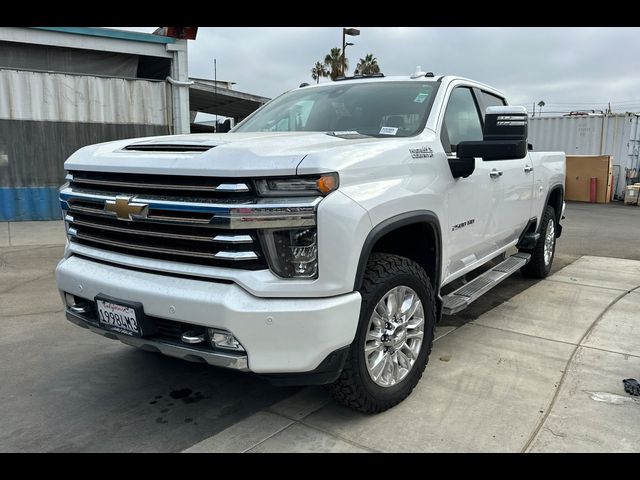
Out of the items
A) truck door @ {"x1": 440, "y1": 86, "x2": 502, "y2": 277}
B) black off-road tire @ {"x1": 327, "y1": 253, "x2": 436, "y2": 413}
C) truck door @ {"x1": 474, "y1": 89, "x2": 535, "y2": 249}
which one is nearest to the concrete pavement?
black off-road tire @ {"x1": 327, "y1": 253, "x2": 436, "y2": 413}

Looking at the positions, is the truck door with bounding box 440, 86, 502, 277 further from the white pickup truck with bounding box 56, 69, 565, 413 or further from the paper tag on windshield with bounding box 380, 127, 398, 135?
the paper tag on windshield with bounding box 380, 127, 398, 135

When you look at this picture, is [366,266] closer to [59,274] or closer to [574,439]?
[574,439]

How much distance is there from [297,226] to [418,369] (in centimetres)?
137

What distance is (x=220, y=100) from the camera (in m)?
18.0

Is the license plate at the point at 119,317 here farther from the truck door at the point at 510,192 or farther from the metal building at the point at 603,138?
the metal building at the point at 603,138

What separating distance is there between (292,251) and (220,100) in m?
16.6

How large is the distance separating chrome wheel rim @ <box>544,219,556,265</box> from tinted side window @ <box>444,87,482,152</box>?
2.21 meters

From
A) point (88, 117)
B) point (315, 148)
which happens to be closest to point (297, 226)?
point (315, 148)

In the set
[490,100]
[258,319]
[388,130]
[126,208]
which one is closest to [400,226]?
[388,130]

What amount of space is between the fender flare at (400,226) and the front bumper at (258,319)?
5.9 inches

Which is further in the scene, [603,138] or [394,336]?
[603,138]

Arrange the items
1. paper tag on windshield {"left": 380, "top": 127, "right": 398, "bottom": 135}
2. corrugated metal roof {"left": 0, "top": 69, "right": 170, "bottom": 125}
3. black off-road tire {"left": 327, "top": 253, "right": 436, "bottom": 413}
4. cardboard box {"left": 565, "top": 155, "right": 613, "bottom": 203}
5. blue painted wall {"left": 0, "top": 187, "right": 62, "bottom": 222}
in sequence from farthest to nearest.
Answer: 1. cardboard box {"left": 565, "top": 155, "right": 613, "bottom": 203}
2. blue painted wall {"left": 0, "top": 187, "right": 62, "bottom": 222}
3. corrugated metal roof {"left": 0, "top": 69, "right": 170, "bottom": 125}
4. paper tag on windshield {"left": 380, "top": 127, "right": 398, "bottom": 135}
5. black off-road tire {"left": 327, "top": 253, "right": 436, "bottom": 413}

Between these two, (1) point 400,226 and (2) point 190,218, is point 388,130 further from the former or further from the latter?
(2) point 190,218

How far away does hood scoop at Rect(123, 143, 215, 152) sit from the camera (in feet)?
8.87
